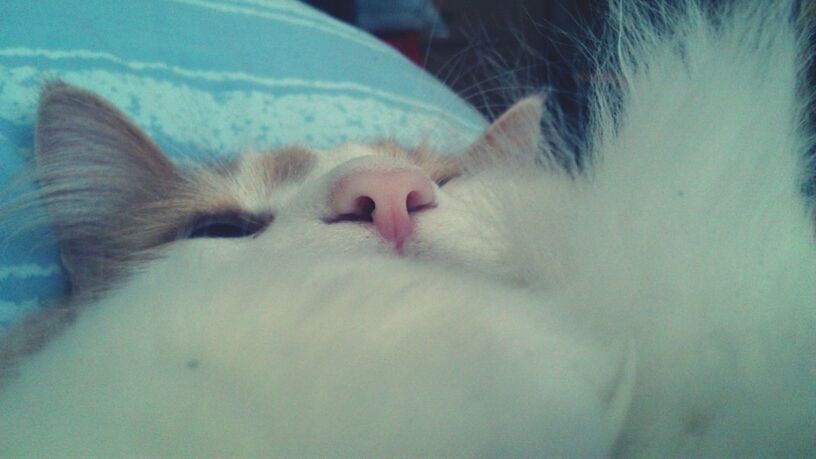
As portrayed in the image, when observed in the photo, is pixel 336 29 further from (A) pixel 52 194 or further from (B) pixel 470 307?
(B) pixel 470 307

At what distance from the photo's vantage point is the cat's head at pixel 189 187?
0.52m

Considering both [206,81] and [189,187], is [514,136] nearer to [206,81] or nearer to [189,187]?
[189,187]

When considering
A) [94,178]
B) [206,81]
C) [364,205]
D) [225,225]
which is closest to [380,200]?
[364,205]

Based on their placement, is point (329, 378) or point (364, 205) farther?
point (364, 205)

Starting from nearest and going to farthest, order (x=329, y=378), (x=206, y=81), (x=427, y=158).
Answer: (x=329, y=378)
(x=427, y=158)
(x=206, y=81)

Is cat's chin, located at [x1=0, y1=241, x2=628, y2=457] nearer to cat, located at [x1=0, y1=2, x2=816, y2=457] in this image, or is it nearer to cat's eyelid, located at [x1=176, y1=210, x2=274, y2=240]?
cat, located at [x1=0, y1=2, x2=816, y2=457]

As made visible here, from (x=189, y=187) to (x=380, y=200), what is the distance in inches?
11.7

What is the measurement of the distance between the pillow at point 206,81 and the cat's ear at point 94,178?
0.04 m

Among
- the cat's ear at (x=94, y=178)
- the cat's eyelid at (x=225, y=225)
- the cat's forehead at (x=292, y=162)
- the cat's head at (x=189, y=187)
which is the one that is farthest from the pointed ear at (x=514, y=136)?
the cat's ear at (x=94, y=178)

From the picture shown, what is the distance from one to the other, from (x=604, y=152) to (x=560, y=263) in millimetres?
83

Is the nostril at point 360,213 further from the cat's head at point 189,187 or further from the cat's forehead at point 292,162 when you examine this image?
the cat's forehead at point 292,162

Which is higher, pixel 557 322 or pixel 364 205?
pixel 364 205

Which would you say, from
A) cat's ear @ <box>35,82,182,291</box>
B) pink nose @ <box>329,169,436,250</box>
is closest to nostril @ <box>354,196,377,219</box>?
pink nose @ <box>329,169,436,250</box>

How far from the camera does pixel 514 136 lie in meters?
0.63
